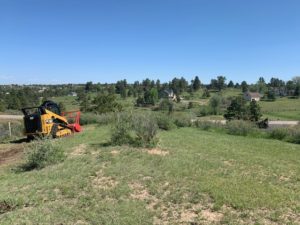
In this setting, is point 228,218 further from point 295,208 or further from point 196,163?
point 196,163

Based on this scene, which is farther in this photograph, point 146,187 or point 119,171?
point 119,171

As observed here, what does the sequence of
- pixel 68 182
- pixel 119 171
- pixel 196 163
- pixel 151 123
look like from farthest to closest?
pixel 151 123 < pixel 196 163 < pixel 119 171 < pixel 68 182

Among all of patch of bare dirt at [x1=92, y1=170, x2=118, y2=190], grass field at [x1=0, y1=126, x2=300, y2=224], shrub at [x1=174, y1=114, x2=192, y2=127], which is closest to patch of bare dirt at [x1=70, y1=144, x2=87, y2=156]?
grass field at [x1=0, y1=126, x2=300, y2=224]

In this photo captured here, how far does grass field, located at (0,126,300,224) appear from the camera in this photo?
216 inches

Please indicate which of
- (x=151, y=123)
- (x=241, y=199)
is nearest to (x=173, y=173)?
(x=241, y=199)

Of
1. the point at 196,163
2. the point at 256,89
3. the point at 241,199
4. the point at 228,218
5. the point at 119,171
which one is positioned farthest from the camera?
the point at 256,89

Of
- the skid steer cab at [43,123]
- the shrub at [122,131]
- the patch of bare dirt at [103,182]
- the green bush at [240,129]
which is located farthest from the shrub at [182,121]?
the patch of bare dirt at [103,182]

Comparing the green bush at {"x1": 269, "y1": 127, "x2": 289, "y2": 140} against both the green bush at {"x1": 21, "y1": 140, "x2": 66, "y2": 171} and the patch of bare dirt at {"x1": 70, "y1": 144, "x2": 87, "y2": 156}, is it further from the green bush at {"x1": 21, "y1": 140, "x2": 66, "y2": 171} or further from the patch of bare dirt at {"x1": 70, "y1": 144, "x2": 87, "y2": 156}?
the green bush at {"x1": 21, "y1": 140, "x2": 66, "y2": 171}

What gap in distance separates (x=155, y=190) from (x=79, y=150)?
551cm

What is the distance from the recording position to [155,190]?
22.1ft

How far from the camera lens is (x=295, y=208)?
562 centimetres

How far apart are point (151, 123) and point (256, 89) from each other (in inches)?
4981

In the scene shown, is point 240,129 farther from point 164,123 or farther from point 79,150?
point 79,150

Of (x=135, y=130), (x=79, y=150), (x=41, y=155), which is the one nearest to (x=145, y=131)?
(x=135, y=130)
